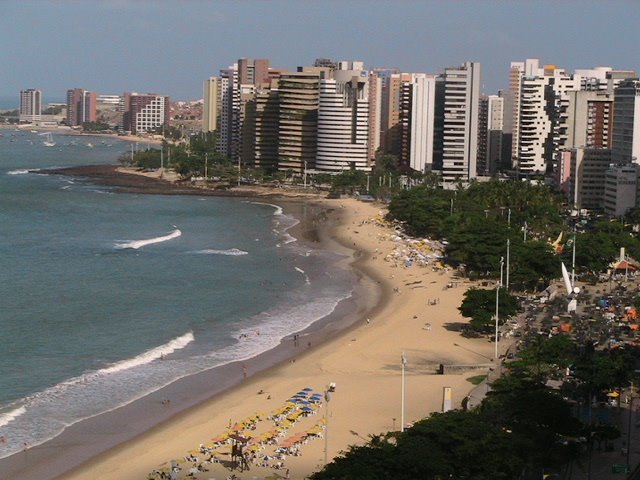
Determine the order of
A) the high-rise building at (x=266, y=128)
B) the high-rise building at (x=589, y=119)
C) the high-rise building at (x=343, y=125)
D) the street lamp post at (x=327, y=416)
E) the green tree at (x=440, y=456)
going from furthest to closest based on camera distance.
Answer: the high-rise building at (x=266, y=128) < the high-rise building at (x=343, y=125) < the high-rise building at (x=589, y=119) < the street lamp post at (x=327, y=416) < the green tree at (x=440, y=456)

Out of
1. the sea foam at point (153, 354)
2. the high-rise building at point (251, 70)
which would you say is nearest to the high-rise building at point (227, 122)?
the high-rise building at point (251, 70)

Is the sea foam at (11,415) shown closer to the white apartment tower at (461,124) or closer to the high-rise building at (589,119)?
the high-rise building at (589,119)

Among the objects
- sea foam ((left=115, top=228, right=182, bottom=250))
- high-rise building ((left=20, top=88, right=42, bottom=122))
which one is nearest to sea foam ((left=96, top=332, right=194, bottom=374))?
sea foam ((left=115, top=228, right=182, bottom=250))

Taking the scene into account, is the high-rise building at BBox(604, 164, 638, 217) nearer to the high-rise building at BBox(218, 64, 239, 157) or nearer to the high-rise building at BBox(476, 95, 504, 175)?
the high-rise building at BBox(476, 95, 504, 175)

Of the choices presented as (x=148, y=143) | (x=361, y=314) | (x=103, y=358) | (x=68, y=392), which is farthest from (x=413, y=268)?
(x=148, y=143)

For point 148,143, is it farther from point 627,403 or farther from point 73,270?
point 627,403

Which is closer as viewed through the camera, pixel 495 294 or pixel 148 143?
pixel 495 294
